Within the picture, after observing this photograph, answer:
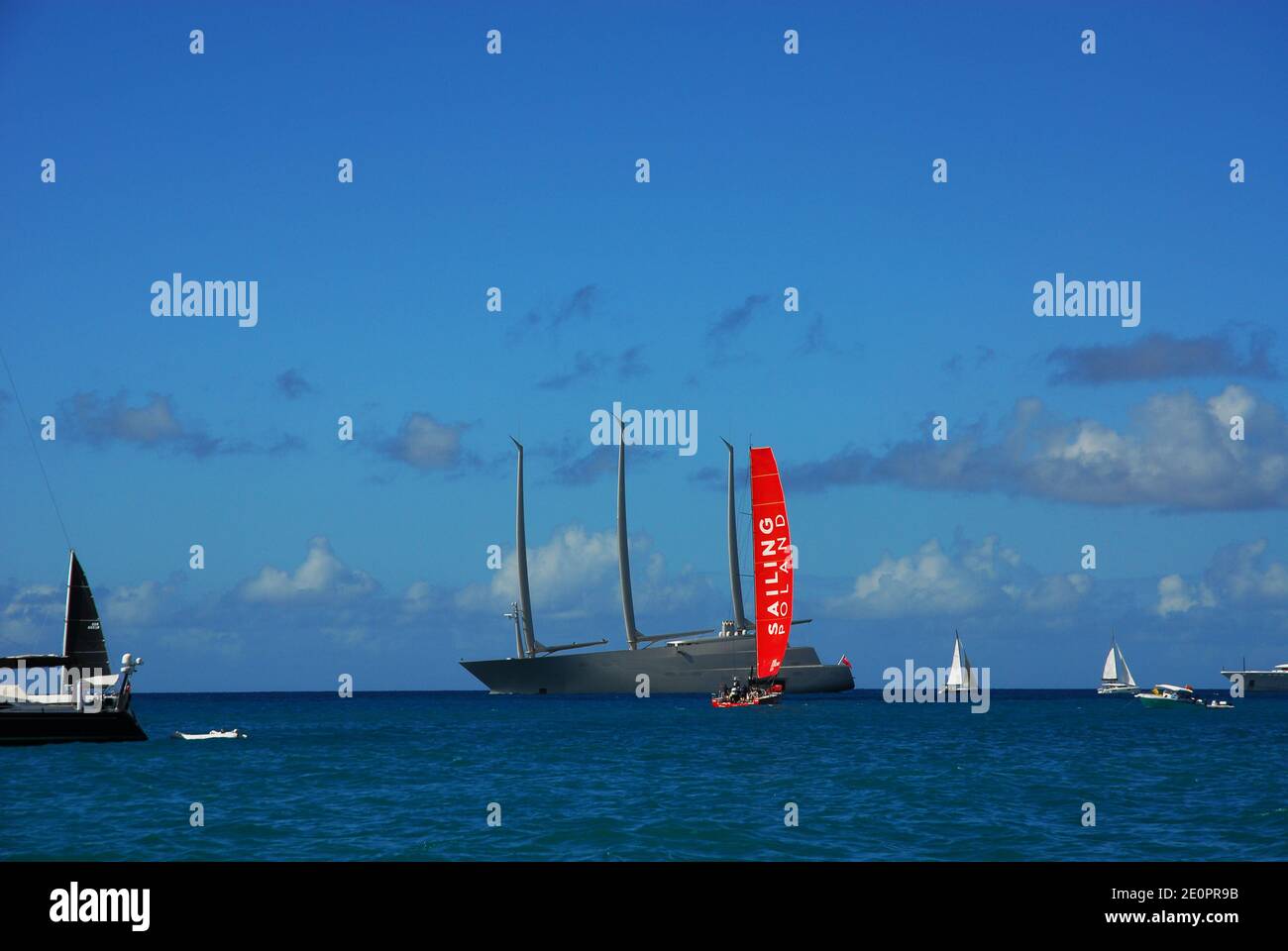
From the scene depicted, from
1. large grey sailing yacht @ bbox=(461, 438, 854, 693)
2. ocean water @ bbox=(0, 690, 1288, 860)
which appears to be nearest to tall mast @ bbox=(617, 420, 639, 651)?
large grey sailing yacht @ bbox=(461, 438, 854, 693)

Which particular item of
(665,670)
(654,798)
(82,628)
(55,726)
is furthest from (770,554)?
(665,670)

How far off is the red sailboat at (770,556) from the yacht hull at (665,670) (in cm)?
6221

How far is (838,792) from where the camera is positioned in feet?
148

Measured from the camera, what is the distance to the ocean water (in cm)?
3278

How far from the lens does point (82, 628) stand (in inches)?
2827

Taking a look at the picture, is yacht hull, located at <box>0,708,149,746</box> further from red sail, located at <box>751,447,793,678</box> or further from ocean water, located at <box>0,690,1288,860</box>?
red sail, located at <box>751,447,793,678</box>

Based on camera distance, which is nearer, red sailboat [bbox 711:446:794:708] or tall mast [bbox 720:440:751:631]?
red sailboat [bbox 711:446:794:708]

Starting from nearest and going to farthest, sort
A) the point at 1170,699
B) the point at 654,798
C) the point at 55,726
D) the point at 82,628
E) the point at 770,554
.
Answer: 1. the point at 654,798
2. the point at 55,726
3. the point at 82,628
4. the point at 770,554
5. the point at 1170,699

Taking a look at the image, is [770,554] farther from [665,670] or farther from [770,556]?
[665,670]

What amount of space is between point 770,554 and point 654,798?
67.2 m

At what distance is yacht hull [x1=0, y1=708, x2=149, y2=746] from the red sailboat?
5474 cm
